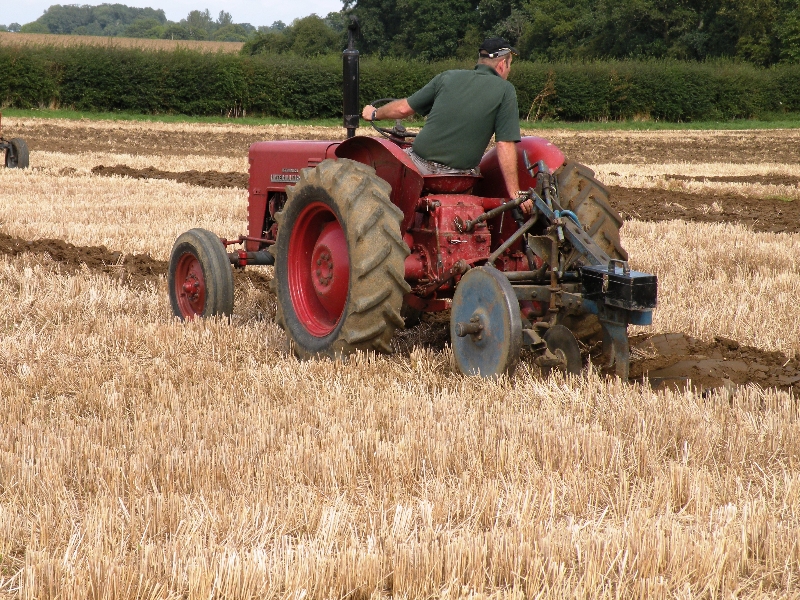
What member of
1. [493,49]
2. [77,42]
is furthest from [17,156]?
[77,42]

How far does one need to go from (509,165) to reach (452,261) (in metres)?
0.61

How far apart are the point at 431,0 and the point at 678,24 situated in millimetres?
16509

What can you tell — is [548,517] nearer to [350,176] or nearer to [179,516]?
[179,516]

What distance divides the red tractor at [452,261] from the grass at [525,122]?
27.3 meters

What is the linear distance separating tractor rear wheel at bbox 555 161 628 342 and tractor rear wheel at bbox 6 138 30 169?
42.0 ft

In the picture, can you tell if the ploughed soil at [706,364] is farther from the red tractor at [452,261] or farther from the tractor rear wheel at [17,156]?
the tractor rear wheel at [17,156]

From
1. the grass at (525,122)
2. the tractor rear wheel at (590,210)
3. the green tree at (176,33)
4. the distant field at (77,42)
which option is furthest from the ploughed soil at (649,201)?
the green tree at (176,33)

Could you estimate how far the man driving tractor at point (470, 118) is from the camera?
4.96m

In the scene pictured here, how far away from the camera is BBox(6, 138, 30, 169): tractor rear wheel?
51.0ft

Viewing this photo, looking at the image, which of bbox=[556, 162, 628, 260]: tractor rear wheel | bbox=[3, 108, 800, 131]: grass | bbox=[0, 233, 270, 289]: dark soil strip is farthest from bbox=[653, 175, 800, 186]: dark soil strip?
bbox=[3, 108, 800, 131]: grass

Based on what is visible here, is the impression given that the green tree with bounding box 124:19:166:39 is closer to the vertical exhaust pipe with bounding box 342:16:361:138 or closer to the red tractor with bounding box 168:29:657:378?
the vertical exhaust pipe with bounding box 342:16:361:138

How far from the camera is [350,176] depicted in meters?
4.81

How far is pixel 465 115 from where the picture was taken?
16.4 feet

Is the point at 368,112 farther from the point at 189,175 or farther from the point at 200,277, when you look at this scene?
the point at 189,175
